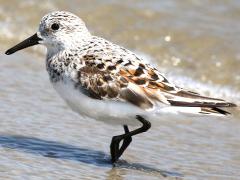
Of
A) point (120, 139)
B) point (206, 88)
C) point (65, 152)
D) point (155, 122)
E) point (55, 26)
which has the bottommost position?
point (65, 152)

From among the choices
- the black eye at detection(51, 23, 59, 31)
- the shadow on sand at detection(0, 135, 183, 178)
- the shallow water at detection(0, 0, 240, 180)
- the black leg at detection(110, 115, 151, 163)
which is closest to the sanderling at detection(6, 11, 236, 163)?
the black leg at detection(110, 115, 151, 163)

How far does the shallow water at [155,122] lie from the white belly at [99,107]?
14.1 inches

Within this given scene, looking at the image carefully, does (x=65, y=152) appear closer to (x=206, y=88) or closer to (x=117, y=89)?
(x=117, y=89)

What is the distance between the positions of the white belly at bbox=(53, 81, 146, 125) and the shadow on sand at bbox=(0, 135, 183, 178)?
46 cm

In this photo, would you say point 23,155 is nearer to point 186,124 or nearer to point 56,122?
point 56,122

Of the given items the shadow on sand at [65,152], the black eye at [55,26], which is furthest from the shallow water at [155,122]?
the black eye at [55,26]

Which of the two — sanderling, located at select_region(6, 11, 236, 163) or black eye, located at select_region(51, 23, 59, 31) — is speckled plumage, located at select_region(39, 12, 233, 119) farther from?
black eye, located at select_region(51, 23, 59, 31)

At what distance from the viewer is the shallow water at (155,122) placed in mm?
6770

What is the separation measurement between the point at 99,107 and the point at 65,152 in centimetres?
66

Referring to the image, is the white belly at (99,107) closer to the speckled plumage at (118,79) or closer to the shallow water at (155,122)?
the speckled plumage at (118,79)

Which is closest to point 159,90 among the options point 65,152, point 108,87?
point 108,87

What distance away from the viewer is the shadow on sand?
268 inches

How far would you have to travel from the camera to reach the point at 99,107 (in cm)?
665

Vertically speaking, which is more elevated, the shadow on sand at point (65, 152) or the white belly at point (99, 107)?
the white belly at point (99, 107)
